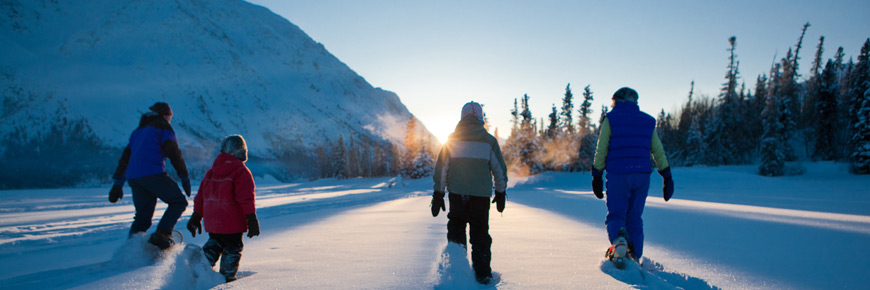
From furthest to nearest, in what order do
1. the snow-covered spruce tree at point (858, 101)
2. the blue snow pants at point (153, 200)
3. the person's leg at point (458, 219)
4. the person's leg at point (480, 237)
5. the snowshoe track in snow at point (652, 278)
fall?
the snow-covered spruce tree at point (858, 101) < the blue snow pants at point (153, 200) < the person's leg at point (458, 219) < the person's leg at point (480, 237) < the snowshoe track in snow at point (652, 278)

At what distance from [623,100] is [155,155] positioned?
514cm

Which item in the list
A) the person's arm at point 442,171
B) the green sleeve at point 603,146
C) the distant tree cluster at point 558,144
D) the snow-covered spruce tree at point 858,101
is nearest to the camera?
the person's arm at point 442,171

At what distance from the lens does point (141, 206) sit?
162 inches

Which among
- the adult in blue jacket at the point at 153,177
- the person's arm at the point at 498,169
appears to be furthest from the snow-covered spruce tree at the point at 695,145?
the adult in blue jacket at the point at 153,177

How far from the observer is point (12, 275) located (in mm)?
3371

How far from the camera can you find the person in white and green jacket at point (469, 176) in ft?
11.0

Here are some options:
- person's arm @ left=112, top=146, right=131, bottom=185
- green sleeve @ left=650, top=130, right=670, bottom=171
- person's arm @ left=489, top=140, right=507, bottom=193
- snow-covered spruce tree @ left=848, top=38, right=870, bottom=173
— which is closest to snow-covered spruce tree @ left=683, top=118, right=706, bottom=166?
snow-covered spruce tree @ left=848, top=38, right=870, bottom=173

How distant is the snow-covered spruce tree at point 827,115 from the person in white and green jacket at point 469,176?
51185mm

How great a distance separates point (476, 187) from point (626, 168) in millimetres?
1420

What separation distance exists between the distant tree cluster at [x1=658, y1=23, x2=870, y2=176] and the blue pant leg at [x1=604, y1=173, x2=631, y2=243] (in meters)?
36.3

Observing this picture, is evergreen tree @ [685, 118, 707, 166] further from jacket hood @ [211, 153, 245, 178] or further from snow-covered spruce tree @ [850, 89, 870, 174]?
jacket hood @ [211, 153, 245, 178]

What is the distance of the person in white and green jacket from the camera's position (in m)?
3.36

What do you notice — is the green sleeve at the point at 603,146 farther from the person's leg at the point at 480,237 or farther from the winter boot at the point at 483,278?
the winter boot at the point at 483,278

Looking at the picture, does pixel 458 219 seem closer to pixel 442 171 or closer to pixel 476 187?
pixel 476 187
